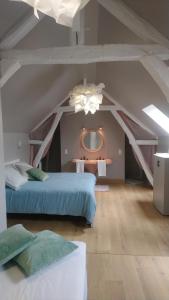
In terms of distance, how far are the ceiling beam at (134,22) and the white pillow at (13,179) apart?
277cm

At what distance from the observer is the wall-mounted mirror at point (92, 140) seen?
663 cm

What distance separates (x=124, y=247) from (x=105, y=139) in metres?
3.98

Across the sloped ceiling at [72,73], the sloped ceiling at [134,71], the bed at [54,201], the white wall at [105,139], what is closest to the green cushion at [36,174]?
the bed at [54,201]

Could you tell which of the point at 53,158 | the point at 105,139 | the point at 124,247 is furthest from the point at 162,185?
the point at 53,158

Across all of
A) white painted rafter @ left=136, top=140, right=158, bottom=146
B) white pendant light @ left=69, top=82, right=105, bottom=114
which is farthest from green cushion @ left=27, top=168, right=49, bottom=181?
white painted rafter @ left=136, top=140, right=158, bottom=146

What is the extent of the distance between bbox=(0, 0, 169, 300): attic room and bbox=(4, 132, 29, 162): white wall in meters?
0.04

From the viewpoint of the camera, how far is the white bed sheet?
4.39 feet

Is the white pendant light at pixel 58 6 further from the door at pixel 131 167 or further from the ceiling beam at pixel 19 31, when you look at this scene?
the door at pixel 131 167

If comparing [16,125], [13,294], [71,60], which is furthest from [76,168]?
[13,294]

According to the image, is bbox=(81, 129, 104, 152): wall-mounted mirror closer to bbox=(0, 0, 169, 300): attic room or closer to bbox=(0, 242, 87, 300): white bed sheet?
bbox=(0, 0, 169, 300): attic room

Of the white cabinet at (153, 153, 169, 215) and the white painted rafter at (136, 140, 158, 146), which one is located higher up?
the white painted rafter at (136, 140, 158, 146)

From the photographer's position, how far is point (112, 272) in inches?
95.0

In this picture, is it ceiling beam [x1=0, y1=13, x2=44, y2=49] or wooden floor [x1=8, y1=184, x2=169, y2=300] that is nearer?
wooden floor [x1=8, y1=184, x2=169, y2=300]

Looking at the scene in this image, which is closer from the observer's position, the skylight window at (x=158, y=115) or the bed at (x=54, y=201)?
the bed at (x=54, y=201)
